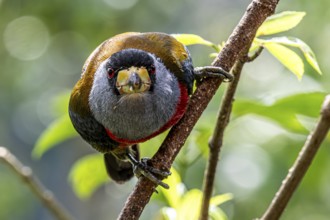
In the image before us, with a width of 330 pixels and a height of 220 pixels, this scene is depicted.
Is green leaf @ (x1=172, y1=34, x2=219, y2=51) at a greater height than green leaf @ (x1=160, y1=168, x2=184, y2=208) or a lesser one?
greater

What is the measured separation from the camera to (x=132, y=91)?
5.35 ft

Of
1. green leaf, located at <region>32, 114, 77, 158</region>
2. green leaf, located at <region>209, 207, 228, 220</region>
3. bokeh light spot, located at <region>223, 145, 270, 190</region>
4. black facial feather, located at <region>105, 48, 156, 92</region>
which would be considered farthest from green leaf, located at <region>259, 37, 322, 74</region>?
bokeh light spot, located at <region>223, 145, 270, 190</region>

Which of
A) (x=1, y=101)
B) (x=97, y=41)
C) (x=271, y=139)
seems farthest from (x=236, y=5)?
(x=271, y=139)

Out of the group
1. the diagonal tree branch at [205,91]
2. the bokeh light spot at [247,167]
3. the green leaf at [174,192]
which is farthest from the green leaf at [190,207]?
the bokeh light spot at [247,167]

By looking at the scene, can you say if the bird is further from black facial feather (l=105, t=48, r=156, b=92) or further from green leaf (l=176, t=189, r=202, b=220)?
green leaf (l=176, t=189, r=202, b=220)

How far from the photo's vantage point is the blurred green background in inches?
114

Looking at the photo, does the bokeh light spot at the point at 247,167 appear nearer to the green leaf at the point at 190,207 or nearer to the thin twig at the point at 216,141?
the green leaf at the point at 190,207

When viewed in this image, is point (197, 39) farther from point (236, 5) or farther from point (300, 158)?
point (236, 5)

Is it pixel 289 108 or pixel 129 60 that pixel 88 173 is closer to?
pixel 129 60

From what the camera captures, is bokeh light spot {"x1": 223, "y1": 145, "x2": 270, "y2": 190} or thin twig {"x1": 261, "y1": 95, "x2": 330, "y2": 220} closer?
thin twig {"x1": 261, "y1": 95, "x2": 330, "y2": 220}

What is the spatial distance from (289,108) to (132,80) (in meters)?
0.37

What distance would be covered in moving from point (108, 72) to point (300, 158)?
503 millimetres

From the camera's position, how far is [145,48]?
1791 mm

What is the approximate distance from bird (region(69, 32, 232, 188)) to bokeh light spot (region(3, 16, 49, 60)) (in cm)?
494
